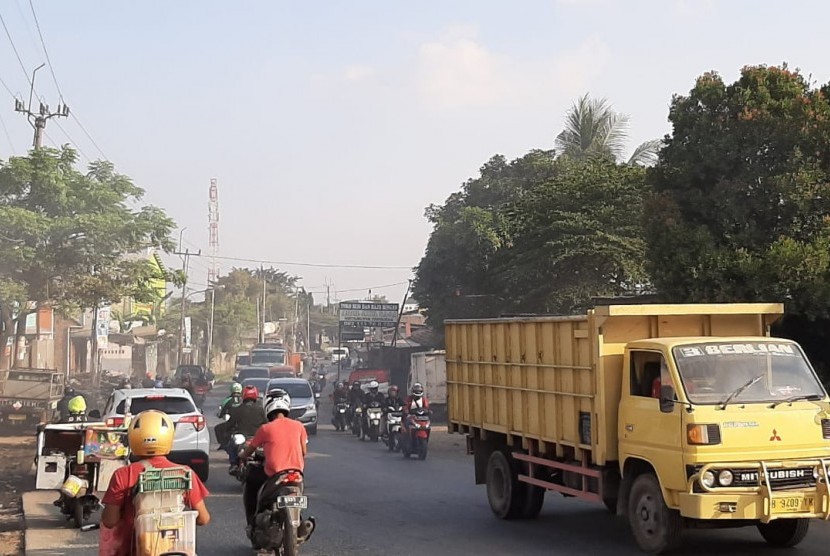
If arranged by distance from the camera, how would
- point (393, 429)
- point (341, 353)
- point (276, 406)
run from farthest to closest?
point (341, 353), point (393, 429), point (276, 406)

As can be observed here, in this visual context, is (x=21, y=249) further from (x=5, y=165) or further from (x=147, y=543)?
(x=147, y=543)

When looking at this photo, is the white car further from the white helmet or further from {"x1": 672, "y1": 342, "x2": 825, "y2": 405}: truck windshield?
{"x1": 672, "y1": 342, "x2": 825, "y2": 405}: truck windshield

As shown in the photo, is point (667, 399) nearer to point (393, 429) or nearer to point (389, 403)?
point (393, 429)

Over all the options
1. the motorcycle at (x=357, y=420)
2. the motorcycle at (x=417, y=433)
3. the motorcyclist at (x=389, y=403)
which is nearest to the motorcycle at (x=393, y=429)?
the motorcyclist at (x=389, y=403)

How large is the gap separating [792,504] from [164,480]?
536cm

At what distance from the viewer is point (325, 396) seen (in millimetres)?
56594

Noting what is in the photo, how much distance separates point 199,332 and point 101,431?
81602mm

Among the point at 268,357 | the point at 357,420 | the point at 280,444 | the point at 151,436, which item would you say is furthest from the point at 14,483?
the point at 268,357

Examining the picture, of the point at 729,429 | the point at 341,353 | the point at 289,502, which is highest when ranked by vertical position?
the point at 341,353

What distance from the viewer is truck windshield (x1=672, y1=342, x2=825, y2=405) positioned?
923 centimetres

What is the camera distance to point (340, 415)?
3103cm

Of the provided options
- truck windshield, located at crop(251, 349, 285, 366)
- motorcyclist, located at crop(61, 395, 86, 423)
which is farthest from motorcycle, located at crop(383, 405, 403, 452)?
truck windshield, located at crop(251, 349, 285, 366)

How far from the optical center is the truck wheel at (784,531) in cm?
965

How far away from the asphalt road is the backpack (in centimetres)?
421
